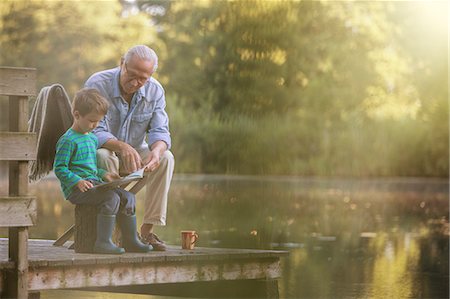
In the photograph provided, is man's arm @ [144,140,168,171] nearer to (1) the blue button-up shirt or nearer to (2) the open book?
(1) the blue button-up shirt

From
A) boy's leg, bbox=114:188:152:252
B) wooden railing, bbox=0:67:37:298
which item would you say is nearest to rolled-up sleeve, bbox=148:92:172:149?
boy's leg, bbox=114:188:152:252

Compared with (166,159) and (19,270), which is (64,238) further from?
(19,270)

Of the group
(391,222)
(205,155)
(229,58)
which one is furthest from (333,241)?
(229,58)

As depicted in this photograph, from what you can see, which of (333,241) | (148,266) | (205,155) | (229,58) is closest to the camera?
(148,266)

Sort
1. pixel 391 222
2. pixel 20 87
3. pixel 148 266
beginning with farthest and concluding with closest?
pixel 391 222
pixel 148 266
pixel 20 87

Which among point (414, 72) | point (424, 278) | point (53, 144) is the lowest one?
point (424, 278)

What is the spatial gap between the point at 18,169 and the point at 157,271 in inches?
34.5

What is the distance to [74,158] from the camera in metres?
6.11

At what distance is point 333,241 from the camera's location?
1284 centimetres

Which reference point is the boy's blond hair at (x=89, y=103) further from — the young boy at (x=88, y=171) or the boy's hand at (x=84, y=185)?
the boy's hand at (x=84, y=185)

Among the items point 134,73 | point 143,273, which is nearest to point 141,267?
point 143,273

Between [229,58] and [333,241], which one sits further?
[229,58]

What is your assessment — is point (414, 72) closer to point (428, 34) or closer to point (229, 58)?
point (428, 34)

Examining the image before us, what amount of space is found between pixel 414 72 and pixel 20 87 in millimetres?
26511
